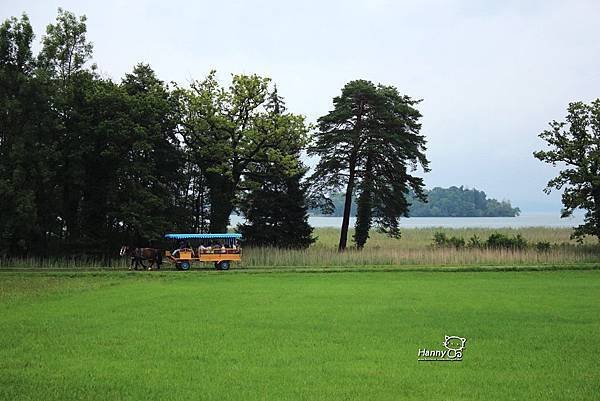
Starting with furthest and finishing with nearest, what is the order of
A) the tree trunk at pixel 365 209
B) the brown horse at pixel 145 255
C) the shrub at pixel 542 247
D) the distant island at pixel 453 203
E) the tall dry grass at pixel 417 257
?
the distant island at pixel 453 203
the tree trunk at pixel 365 209
the shrub at pixel 542 247
the tall dry grass at pixel 417 257
the brown horse at pixel 145 255

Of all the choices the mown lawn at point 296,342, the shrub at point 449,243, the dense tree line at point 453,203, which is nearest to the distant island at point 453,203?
the dense tree line at point 453,203

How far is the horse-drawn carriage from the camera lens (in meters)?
28.3

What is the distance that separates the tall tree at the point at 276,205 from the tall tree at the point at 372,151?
1610 mm

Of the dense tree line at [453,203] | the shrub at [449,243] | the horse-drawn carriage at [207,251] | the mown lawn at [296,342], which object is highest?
the dense tree line at [453,203]

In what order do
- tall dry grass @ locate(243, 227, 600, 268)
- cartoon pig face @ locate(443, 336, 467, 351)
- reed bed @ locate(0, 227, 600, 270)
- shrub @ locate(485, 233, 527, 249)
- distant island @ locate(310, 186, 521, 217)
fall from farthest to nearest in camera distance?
distant island @ locate(310, 186, 521, 217) < shrub @ locate(485, 233, 527, 249) < tall dry grass @ locate(243, 227, 600, 268) < reed bed @ locate(0, 227, 600, 270) < cartoon pig face @ locate(443, 336, 467, 351)

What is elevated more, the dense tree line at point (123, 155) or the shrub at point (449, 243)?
the dense tree line at point (123, 155)

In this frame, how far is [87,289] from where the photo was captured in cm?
2034

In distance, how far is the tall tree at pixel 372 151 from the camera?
36.3 m

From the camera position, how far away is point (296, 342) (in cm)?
1130

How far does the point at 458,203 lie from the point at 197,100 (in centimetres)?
11732

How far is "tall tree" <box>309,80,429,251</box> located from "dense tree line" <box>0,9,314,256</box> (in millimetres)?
1964

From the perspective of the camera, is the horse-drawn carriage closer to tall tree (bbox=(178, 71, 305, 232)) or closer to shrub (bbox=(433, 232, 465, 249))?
tall tree (bbox=(178, 71, 305, 232))

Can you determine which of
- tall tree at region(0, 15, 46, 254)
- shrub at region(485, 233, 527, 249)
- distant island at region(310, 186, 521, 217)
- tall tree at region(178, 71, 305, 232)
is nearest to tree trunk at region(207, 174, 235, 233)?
tall tree at region(178, 71, 305, 232)

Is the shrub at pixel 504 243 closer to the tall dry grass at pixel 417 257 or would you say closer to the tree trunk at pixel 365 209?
the tall dry grass at pixel 417 257
